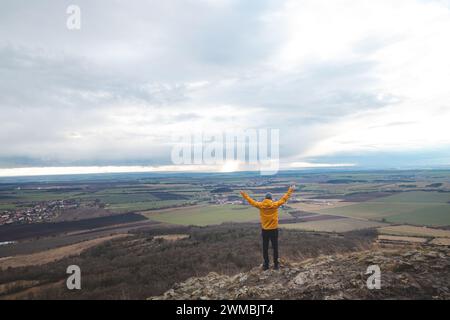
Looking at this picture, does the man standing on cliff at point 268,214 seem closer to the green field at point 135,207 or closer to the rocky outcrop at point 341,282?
the rocky outcrop at point 341,282

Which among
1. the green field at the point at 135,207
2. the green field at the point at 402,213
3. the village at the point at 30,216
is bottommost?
the green field at the point at 135,207

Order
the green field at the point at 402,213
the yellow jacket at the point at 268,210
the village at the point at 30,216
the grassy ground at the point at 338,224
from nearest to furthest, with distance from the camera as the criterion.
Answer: the yellow jacket at the point at 268,210
the grassy ground at the point at 338,224
the green field at the point at 402,213
the village at the point at 30,216

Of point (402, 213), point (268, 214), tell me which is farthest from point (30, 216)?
point (402, 213)

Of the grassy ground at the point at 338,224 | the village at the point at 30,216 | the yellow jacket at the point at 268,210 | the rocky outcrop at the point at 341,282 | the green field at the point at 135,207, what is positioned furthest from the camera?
the green field at the point at 135,207

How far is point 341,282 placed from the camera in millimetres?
9570

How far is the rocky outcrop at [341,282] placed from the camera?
8727 millimetres

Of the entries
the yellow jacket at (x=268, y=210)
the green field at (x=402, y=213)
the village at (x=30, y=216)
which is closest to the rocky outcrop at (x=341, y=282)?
the yellow jacket at (x=268, y=210)

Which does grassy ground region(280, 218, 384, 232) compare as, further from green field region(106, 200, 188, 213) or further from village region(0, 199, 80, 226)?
Answer: village region(0, 199, 80, 226)

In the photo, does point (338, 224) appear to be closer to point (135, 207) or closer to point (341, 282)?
point (341, 282)

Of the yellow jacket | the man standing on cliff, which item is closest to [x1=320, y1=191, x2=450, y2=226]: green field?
the man standing on cliff

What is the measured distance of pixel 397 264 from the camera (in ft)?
34.0
